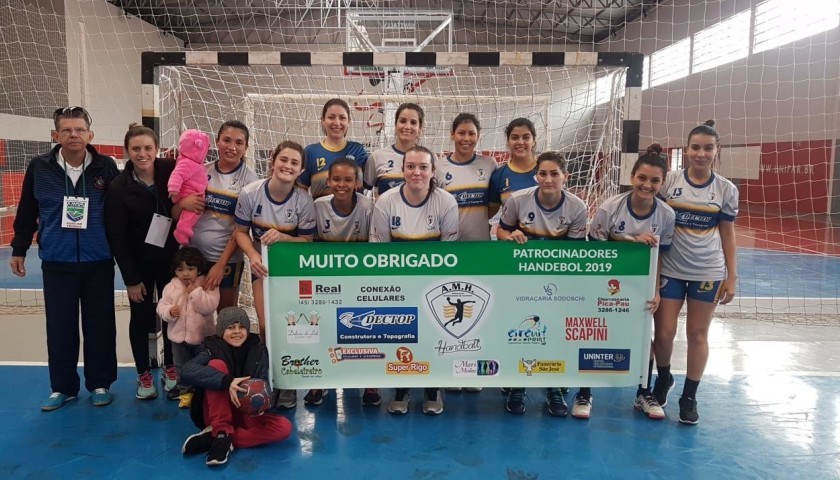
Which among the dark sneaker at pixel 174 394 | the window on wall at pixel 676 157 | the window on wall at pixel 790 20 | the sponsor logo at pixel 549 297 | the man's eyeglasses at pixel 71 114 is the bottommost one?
the dark sneaker at pixel 174 394

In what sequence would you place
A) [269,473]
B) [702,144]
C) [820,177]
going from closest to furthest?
[269,473]
[702,144]
[820,177]

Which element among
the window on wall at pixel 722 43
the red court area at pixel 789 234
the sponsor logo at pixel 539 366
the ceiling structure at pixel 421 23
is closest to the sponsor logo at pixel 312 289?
the sponsor logo at pixel 539 366

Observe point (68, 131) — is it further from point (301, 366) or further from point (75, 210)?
point (301, 366)

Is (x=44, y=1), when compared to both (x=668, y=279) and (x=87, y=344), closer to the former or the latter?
(x=87, y=344)

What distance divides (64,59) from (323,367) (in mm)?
15036

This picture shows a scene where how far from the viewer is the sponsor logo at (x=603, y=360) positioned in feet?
10.2

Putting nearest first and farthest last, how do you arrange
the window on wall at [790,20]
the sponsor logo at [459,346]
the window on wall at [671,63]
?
the sponsor logo at [459,346]
the window on wall at [790,20]
the window on wall at [671,63]

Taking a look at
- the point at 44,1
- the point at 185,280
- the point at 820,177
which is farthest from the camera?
the point at 44,1

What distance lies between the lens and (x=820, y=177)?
12336 mm

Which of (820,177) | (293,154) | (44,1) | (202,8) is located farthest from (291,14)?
(293,154)

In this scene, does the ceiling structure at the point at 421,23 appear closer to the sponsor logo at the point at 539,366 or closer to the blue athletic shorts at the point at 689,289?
the blue athletic shorts at the point at 689,289

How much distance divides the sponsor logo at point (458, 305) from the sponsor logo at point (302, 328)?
657 mm

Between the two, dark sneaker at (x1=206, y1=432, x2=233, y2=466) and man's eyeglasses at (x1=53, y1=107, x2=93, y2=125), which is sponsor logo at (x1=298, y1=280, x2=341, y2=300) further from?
man's eyeglasses at (x1=53, y1=107, x2=93, y2=125)

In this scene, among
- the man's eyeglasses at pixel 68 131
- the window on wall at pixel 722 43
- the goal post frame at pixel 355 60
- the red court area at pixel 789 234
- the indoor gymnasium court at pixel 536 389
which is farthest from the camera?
the window on wall at pixel 722 43
